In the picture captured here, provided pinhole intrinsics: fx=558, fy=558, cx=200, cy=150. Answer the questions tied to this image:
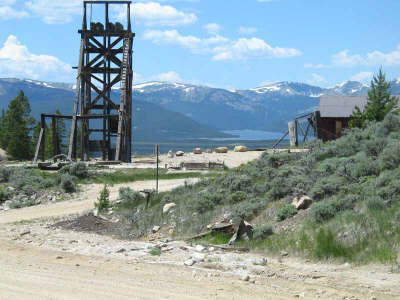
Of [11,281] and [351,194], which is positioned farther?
[351,194]

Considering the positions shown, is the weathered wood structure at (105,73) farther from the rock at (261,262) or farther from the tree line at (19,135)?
the tree line at (19,135)

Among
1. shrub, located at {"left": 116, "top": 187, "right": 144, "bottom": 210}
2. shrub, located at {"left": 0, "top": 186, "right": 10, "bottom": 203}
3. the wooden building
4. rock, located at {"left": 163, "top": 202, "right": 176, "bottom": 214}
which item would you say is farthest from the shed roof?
rock, located at {"left": 163, "top": 202, "right": 176, "bottom": 214}

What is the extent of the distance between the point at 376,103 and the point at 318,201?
28.0 meters

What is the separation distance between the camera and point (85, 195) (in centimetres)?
2439

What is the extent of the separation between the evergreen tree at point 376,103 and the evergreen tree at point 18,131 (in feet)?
170

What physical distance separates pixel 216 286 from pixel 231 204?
6205 millimetres

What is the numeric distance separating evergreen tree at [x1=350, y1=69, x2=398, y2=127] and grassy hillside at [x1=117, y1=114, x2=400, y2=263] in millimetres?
18719

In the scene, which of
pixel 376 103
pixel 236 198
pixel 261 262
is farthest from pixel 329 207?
pixel 376 103

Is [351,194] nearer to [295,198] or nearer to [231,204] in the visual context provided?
[295,198]

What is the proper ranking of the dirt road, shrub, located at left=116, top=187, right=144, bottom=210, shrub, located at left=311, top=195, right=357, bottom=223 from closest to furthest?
shrub, located at left=311, top=195, right=357, bottom=223, shrub, located at left=116, top=187, right=144, bottom=210, the dirt road

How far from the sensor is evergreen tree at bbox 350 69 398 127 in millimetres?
38031

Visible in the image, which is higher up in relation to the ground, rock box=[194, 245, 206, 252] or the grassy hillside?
the grassy hillside

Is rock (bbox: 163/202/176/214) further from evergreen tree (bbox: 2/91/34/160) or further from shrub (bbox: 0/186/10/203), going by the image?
evergreen tree (bbox: 2/91/34/160)

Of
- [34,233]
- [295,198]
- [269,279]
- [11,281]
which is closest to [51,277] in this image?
[11,281]
